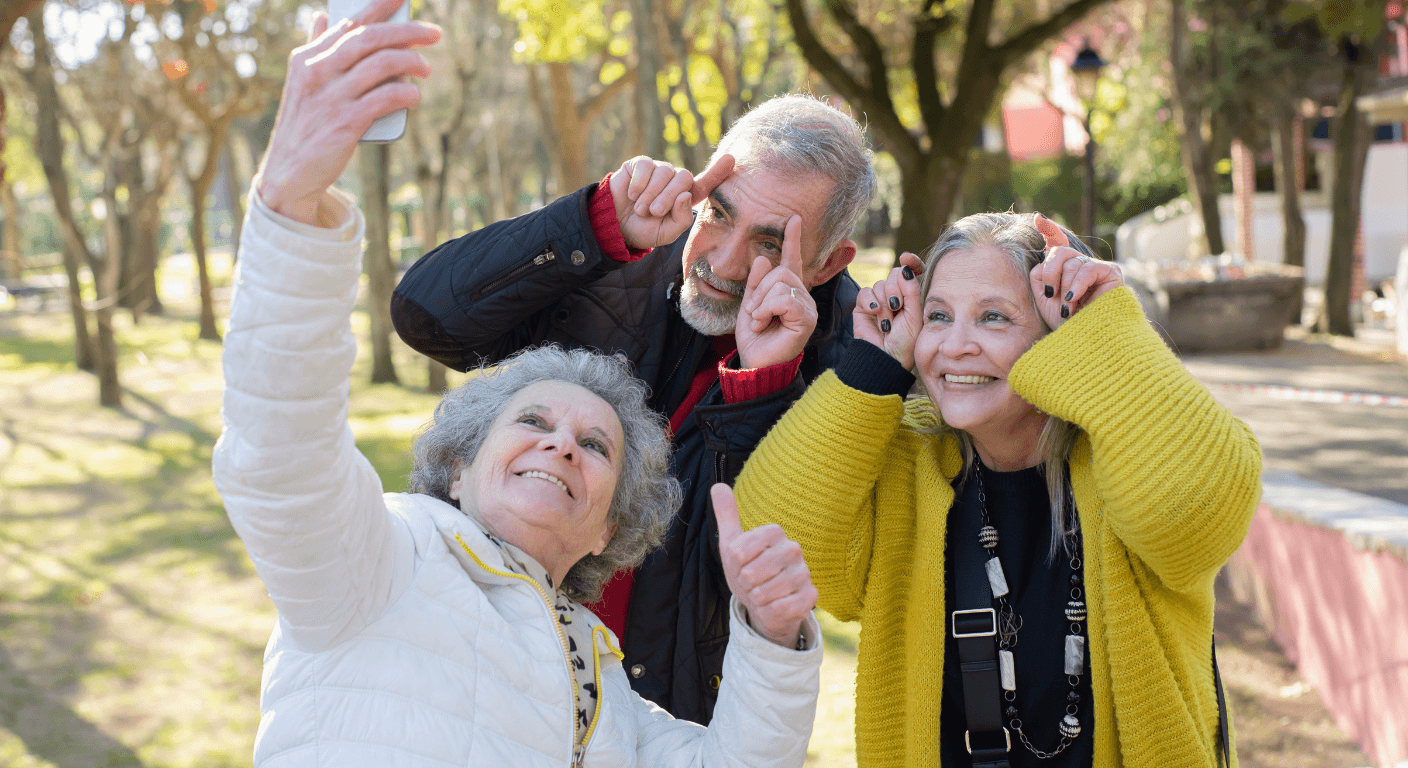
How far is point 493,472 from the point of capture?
216 centimetres

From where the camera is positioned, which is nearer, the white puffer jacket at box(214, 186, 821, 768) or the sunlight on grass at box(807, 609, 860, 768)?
the white puffer jacket at box(214, 186, 821, 768)

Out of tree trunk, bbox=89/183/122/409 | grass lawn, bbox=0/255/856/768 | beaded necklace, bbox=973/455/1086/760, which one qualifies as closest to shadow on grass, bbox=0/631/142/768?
grass lawn, bbox=0/255/856/768

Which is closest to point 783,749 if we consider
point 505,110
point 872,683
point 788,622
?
point 788,622

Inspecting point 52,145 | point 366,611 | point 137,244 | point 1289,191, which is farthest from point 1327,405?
point 137,244

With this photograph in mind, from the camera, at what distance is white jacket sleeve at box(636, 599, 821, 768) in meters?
1.90

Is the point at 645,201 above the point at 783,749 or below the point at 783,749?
above

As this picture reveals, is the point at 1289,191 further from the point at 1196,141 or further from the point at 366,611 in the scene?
the point at 366,611

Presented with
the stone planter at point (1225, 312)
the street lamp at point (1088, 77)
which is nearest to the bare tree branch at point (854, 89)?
the street lamp at point (1088, 77)

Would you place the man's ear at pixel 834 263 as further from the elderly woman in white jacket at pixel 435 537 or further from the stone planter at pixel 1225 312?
Answer: the stone planter at pixel 1225 312

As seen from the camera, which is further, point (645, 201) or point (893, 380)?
point (645, 201)

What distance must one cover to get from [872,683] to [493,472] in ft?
3.01

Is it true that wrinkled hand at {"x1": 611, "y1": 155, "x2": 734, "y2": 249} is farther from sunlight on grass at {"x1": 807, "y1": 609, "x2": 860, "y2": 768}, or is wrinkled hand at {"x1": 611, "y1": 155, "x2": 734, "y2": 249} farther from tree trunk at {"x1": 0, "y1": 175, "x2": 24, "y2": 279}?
tree trunk at {"x1": 0, "y1": 175, "x2": 24, "y2": 279}

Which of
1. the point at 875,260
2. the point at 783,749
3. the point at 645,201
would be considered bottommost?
the point at 875,260

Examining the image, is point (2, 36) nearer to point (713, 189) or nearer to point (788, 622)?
point (713, 189)
